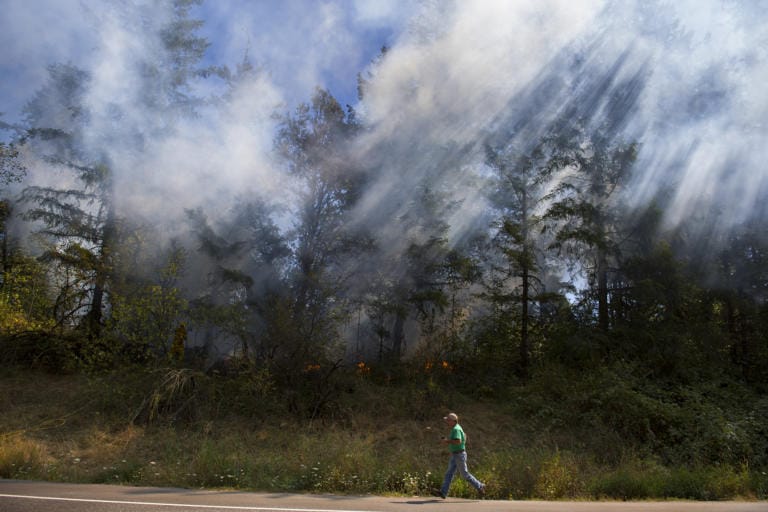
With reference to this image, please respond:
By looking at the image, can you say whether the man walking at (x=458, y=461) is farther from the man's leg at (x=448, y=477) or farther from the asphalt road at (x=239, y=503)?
the asphalt road at (x=239, y=503)

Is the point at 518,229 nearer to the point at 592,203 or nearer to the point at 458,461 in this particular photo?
the point at 592,203

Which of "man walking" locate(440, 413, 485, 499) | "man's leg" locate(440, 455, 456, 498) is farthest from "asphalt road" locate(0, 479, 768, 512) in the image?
"man walking" locate(440, 413, 485, 499)

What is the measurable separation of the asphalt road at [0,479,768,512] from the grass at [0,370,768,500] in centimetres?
67

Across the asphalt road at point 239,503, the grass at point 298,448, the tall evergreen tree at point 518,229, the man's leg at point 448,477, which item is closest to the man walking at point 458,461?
the man's leg at point 448,477

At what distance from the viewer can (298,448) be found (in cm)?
1087

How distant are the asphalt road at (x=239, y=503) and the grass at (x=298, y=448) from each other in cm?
67

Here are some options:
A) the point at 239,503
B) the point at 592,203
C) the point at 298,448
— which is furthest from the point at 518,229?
the point at 239,503

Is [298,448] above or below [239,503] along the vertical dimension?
below

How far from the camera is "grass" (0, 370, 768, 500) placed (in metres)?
8.66

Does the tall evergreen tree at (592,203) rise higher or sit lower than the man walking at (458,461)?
higher

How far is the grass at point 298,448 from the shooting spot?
8.66m

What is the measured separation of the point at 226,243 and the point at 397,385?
26.7ft

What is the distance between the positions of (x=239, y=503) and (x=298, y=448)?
13.7 feet

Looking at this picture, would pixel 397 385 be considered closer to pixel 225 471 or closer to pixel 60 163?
pixel 225 471
